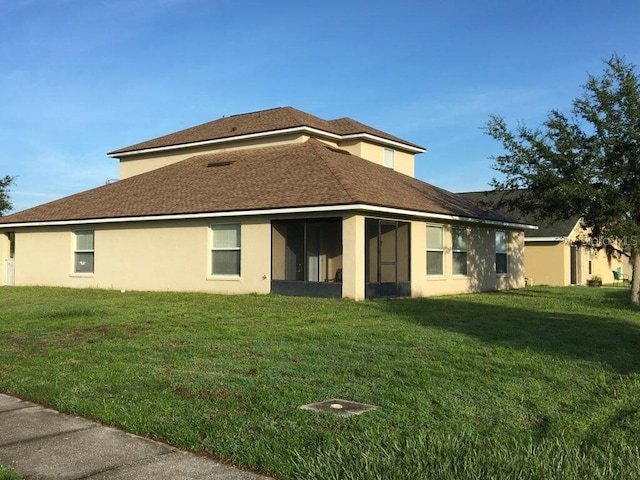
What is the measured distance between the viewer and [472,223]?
2383 cm

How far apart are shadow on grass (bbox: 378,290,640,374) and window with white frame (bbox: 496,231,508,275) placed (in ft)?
21.3

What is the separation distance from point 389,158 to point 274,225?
9.67 m

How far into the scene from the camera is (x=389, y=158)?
27938 mm

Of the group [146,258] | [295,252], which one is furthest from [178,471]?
[146,258]

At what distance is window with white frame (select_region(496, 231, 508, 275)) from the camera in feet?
85.9

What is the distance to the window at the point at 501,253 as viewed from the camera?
26.2 meters

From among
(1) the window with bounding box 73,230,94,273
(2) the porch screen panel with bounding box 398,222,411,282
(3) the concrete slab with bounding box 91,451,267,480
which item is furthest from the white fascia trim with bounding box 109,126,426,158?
(3) the concrete slab with bounding box 91,451,267,480

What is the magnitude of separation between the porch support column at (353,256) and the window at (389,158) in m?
9.89

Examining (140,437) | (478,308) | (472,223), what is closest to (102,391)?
(140,437)

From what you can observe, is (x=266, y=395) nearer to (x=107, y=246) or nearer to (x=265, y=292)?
(x=265, y=292)

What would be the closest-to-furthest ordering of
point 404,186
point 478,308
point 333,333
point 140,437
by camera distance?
1. point 140,437
2. point 333,333
3. point 478,308
4. point 404,186

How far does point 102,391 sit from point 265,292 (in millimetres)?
13032

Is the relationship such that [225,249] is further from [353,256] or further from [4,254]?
[4,254]

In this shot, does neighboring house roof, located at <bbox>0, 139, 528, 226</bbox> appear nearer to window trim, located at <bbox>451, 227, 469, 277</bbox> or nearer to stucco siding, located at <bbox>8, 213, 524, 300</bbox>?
stucco siding, located at <bbox>8, 213, 524, 300</bbox>
